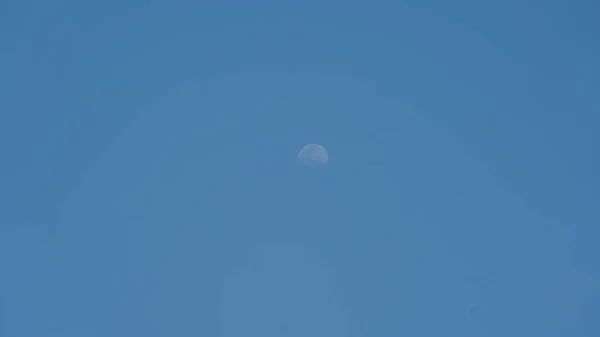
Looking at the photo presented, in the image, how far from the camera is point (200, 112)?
1944 mm

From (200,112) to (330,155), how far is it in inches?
29.4

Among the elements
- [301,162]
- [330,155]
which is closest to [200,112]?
[301,162]

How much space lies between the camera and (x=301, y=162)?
1944 mm

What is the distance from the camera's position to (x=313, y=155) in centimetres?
195

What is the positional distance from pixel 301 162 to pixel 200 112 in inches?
24.2

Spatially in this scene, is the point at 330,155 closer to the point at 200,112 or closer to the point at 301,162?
the point at 301,162

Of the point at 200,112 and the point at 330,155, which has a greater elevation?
the point at 200,112

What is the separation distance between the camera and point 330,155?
195 centimetres

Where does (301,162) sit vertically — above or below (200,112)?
below

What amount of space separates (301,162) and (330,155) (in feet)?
0.53

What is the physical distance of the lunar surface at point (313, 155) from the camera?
6.37ft

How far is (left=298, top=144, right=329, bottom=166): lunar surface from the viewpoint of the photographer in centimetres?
194
